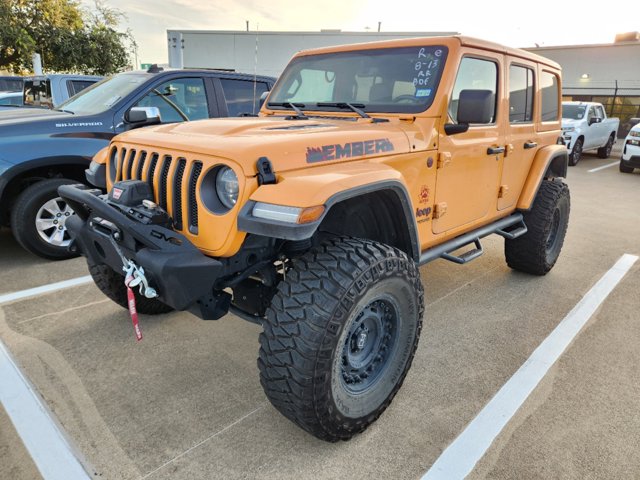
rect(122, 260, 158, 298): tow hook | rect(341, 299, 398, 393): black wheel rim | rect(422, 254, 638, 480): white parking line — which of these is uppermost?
rect(122, 260, 158, 298): tow hook

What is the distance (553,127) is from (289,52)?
57.9ft

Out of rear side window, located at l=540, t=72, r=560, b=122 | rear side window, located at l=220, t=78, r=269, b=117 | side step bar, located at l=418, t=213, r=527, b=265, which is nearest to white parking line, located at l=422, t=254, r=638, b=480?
side step bar, located at l=418, t=213, r=527, b=265

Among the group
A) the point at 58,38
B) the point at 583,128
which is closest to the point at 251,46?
the point at 58,38

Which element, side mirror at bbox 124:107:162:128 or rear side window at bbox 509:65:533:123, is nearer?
rear side window at bbox 509:65:533:123

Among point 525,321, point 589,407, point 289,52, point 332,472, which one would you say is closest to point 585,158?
point 289,52

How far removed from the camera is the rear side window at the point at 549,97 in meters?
4.25

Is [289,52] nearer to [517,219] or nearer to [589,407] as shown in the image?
[517,219]

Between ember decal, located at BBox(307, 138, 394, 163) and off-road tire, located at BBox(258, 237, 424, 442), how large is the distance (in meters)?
0.41

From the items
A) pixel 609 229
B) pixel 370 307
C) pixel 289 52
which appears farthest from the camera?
pixel 289 52

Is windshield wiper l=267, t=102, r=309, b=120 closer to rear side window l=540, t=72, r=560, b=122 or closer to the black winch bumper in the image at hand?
the black winch bumper

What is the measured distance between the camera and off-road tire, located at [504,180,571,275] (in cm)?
422

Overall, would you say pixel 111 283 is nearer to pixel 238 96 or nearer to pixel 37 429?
pixel 37 429

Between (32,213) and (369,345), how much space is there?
11.7ft

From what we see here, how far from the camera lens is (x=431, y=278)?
4.43 metres
